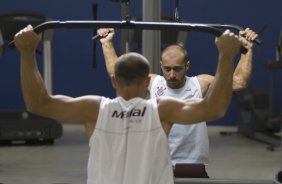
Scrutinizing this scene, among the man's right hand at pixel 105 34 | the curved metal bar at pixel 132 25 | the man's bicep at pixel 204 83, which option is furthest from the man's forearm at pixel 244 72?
the curved metal bar at pixel 132 25

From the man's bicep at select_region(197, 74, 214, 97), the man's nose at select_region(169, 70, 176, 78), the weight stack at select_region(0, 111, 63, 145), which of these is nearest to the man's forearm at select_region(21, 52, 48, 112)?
the man's nose at select_region(169, 70, 176, 78)

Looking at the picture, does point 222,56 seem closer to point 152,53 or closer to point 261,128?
point 152,53

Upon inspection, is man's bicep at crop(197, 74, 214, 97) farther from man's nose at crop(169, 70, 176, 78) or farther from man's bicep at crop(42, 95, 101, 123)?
man's bicep at crop(42, 95, 101, 123)

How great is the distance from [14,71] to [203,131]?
24.6 feet

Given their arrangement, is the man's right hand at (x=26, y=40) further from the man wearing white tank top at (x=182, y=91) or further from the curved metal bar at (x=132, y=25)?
the man wearing white tank top at (x=182, y=91)

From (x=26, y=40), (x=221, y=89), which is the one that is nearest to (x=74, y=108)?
(x=26, y=40)

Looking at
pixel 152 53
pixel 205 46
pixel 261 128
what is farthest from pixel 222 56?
pixel 205 46

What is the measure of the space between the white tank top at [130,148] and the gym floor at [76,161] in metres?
3.85

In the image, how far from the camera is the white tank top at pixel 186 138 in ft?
13.3

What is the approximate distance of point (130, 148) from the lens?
260 centimetres

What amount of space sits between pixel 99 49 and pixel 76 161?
321 centimetres

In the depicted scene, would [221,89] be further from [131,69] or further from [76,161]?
[76,161]

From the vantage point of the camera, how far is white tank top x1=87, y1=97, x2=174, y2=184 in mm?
2604

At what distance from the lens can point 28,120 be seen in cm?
908
